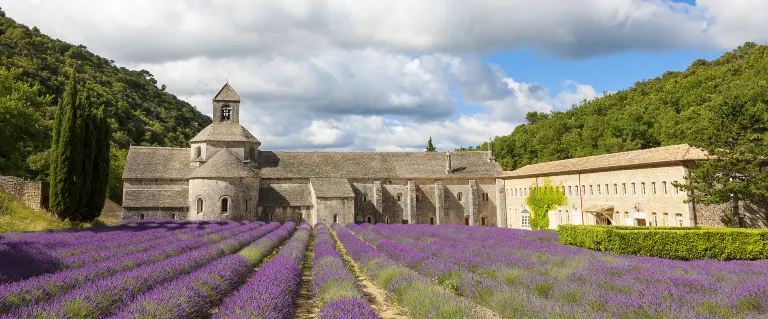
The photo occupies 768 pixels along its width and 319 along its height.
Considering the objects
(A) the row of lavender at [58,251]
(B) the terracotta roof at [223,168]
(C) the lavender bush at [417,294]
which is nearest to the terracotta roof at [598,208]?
(C) the lavender bush at [417,294]

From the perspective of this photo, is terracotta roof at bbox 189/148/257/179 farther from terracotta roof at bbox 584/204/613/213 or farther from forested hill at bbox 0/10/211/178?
terracotta roof at bbox 584/204/613/213

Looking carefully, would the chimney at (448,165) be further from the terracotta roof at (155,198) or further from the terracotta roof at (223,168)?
the terracotta roof at (155,198)

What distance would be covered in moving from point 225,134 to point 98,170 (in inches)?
619

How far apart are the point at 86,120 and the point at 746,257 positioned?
29783 millimetres

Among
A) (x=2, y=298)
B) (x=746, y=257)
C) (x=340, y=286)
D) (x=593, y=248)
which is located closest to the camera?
(x=2, y=298)

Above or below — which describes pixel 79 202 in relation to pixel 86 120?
below

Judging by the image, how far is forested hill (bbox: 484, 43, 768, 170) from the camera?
4316cm

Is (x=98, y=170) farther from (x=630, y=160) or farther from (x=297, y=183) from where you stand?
(x=630, y=160)

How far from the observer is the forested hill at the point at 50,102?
34.2 m

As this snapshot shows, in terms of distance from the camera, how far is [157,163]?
1594 inches

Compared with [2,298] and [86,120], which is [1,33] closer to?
[86,120]

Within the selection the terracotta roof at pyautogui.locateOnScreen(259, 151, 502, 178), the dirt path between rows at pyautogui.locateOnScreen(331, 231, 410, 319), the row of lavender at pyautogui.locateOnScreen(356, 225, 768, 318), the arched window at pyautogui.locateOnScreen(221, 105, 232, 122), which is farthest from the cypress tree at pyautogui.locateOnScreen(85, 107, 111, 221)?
the row of lavender at pyautogui.locateOnScreen(356, 225, 768, 318)

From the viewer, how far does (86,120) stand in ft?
80.7

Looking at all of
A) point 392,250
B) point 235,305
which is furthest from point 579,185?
point 235,305
